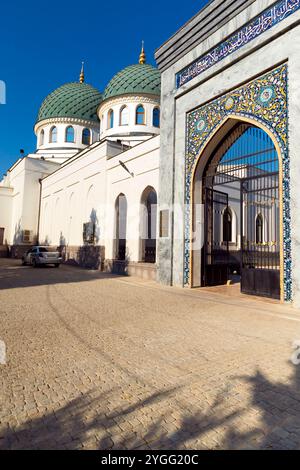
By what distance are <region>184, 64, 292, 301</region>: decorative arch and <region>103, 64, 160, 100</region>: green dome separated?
12.0 meters

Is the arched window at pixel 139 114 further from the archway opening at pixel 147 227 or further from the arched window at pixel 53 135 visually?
the arched window at pixel 53 135

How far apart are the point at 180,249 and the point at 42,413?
25.3ft

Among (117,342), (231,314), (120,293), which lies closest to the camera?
(117,342)

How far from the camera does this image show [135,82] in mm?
20469

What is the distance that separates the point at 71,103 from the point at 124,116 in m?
7.04

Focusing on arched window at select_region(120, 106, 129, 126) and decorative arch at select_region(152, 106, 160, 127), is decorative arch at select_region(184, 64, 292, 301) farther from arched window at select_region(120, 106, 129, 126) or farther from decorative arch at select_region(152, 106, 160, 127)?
arched window at select_region(120, 106, 129, 126)

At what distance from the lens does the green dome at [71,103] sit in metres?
24.9

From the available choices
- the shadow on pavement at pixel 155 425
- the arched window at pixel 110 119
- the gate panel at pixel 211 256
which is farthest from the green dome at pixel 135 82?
the shadow on pavement at pixel 155 425

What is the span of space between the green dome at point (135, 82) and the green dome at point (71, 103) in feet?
13.8

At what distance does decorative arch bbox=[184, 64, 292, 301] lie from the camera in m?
6.89

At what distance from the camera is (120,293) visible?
324 inches

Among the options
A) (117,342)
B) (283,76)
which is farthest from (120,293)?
(283,76)

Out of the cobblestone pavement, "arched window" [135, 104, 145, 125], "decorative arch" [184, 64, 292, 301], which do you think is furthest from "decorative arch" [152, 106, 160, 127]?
the cobblestone pavement

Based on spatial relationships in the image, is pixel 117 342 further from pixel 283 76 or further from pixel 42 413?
pixel 283 76
